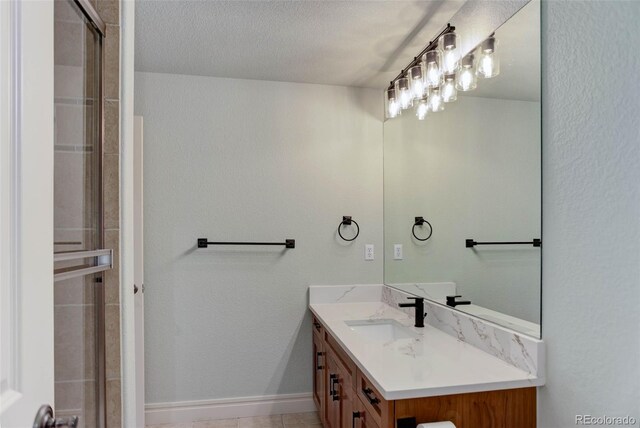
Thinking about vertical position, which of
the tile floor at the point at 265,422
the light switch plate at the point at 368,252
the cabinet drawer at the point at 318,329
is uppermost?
the light switch plate at the point at 368,252

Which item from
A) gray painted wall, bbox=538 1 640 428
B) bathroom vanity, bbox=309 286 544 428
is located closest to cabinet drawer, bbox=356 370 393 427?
bathroom vanity, bbox=309 286 544 428

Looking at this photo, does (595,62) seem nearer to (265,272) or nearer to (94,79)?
(94,79)

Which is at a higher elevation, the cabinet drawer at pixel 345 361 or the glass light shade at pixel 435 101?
the glass light shade at pixel 435 101

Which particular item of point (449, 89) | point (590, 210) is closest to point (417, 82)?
point (449, 89)

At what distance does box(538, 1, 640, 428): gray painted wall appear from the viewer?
1103 millimetres

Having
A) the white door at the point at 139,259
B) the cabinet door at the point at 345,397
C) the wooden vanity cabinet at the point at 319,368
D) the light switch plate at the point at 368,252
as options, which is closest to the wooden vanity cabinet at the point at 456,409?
Answer: the cabinet door at the point at 345,397

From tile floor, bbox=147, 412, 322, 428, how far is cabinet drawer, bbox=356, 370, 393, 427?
3.91ft

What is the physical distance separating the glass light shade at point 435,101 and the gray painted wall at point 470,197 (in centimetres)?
4

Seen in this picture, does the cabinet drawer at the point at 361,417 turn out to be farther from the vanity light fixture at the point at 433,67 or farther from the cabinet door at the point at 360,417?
the vanity light fixture at the point at 433,67

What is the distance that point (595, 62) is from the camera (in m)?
1.22

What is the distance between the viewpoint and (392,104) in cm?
271

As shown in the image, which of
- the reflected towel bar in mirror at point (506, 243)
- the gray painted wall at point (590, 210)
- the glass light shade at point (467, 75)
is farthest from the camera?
the glass light shade at point (467, 75)

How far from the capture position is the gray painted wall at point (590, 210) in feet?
3.62

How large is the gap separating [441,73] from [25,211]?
1976 millimetres
